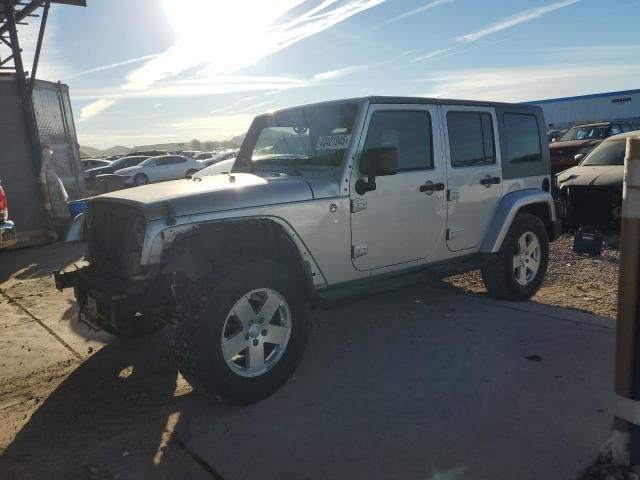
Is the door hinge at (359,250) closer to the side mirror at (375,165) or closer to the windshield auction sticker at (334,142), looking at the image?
the side mirror at (375,165)

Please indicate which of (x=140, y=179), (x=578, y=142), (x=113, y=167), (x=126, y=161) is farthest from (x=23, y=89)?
(x=126, y=161)

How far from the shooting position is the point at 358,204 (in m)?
3.80

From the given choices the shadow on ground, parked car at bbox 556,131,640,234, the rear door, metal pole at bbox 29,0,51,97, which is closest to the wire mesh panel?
A: metal pole at bbox 29,0,51,97

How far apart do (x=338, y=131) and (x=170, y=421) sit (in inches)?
92.7

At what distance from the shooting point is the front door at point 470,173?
4.50 metres

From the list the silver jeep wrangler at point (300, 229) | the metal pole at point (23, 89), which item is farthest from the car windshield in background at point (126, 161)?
the silver jeep wrangler at point (300, 229)

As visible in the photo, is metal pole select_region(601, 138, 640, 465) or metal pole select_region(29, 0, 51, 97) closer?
metal pole select_region(601, 138, 640, 465)

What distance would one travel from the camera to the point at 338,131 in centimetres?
394

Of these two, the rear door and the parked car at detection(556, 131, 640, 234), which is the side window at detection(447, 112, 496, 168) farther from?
the rear door

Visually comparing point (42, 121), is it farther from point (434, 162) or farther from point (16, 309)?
point (434, 162)

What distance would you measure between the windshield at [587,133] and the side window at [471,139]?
12654 mm

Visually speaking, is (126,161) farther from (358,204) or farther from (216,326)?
(216,326)

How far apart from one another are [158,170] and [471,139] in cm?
2193

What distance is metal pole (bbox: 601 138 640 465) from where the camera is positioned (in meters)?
2.17
